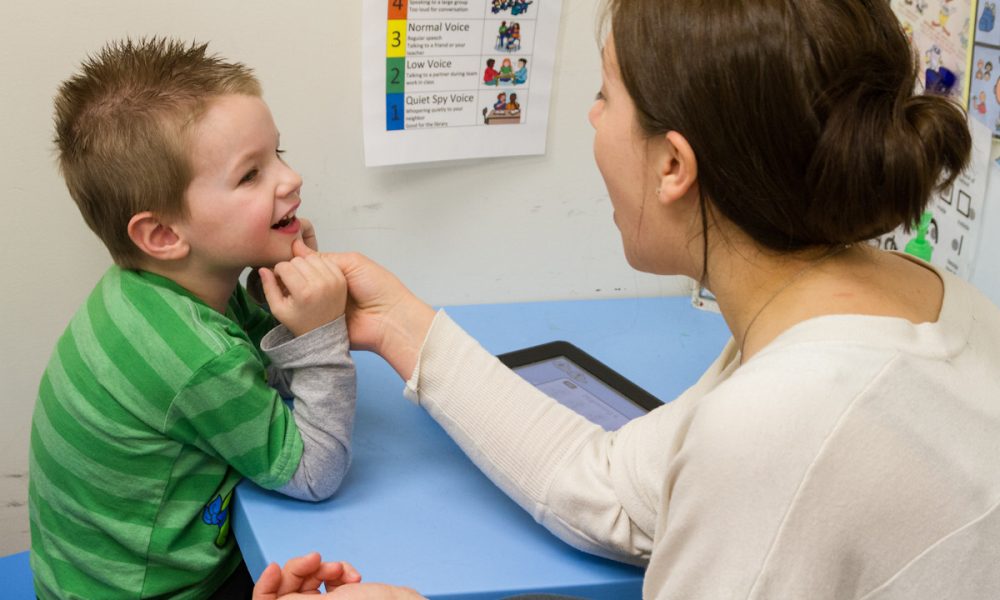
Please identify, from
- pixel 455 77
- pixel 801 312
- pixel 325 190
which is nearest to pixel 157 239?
pixel 325 190

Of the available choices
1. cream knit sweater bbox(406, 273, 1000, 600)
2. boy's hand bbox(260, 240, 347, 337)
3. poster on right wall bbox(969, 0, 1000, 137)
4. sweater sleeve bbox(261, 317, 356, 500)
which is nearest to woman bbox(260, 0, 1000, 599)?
cream knit sweater bbox(406, 273, 1000, 600)

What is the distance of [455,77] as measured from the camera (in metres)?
1.29

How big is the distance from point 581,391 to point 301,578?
483mm

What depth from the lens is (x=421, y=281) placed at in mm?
1402

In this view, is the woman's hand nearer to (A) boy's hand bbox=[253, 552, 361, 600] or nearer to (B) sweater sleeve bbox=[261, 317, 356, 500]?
(B) sweater sleeve bbox=[261, 317, 356, 500]

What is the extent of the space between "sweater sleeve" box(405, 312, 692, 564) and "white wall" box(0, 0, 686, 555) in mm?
332

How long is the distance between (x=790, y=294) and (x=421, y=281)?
27.5 inches

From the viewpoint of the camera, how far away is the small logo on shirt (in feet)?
3.26

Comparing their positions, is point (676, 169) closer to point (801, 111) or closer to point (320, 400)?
point (801, 111)

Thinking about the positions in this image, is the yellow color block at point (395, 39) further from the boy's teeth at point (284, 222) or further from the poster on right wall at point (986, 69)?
the poster on right wall at point (986, 69)

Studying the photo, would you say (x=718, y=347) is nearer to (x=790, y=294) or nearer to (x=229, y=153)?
(x=790, y=294)

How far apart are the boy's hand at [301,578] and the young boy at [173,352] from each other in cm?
14

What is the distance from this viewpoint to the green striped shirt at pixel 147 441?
0.93 meters

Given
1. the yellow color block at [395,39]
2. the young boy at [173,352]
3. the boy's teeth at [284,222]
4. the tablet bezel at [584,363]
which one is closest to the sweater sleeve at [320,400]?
the young boy at [173,352]
